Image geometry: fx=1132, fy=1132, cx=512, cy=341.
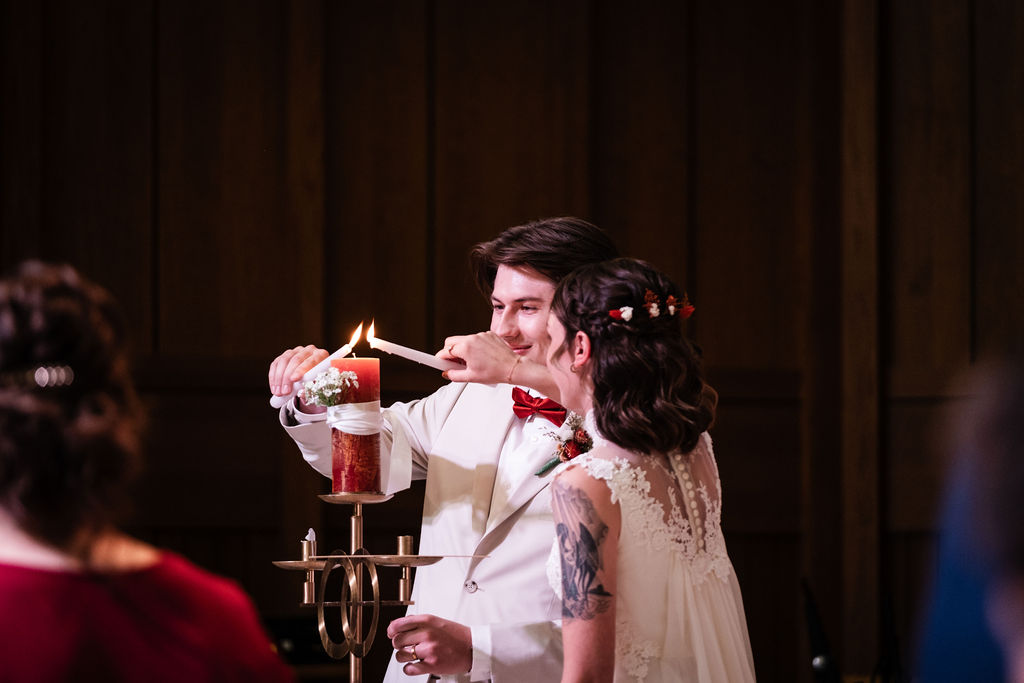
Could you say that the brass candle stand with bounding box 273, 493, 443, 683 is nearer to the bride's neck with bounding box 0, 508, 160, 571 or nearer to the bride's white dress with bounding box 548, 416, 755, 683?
the bride's white dress with bounding box 548, 416, 755, 683

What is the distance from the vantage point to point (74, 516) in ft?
4.15

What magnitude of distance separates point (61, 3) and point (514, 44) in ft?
5.87

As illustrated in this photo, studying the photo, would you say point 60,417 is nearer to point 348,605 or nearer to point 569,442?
point 348,605

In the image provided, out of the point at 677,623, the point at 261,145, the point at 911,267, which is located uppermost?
the point at 261,145

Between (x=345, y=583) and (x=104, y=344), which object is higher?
(x=104, y=344)

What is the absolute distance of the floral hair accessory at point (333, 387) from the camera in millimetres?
2150

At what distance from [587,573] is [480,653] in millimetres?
530

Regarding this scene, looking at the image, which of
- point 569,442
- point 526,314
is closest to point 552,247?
point 526,314

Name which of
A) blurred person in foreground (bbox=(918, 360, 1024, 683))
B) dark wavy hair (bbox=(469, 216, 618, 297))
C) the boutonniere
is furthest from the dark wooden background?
blurred person in foreground (bbox=(918, 360, 1024, 683))

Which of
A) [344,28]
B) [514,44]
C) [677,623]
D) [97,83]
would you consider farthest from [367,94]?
[677,623]

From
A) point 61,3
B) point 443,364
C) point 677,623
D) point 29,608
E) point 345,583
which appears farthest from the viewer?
point 61,3

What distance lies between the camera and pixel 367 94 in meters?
4.58

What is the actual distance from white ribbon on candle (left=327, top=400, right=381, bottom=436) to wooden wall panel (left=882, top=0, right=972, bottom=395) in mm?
2987

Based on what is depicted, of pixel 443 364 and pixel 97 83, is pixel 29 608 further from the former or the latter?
pixel 97 83
